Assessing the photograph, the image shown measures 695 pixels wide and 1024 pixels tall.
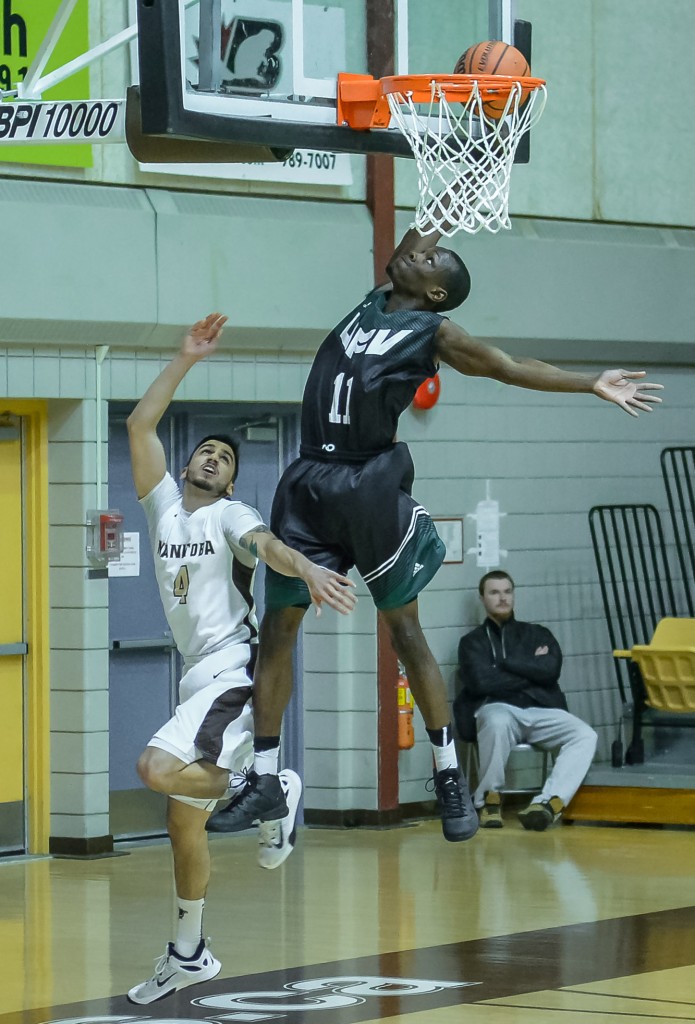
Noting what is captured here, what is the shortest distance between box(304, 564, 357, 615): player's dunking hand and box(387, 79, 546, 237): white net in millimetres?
1324

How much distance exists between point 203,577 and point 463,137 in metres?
1.84

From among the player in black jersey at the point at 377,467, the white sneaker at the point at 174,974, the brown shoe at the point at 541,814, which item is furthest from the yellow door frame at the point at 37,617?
the player in black jersey at the point at 377,467

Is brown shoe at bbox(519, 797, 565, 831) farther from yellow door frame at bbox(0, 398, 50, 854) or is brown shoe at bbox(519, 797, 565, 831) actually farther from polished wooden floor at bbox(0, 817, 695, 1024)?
yellow door frame at bbox(0, 398, 50, 854)

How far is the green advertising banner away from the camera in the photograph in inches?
388

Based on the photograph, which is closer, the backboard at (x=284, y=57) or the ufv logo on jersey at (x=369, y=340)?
the backboard at (x=284, y=57)

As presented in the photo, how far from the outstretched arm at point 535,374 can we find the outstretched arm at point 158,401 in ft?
3.02

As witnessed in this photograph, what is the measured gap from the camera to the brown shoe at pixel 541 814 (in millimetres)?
11500

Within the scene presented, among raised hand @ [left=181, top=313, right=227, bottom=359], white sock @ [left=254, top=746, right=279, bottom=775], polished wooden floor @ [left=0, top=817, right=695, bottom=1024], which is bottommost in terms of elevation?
polished wooden floor @ [left=0, top=817, right=695, bottom=1024]

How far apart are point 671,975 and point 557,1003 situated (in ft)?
2.35

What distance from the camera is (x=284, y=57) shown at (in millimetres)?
7086

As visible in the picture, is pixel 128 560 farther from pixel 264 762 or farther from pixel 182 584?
pixel 264 762

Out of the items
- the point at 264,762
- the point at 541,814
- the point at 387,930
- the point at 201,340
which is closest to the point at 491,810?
the point at 541,814

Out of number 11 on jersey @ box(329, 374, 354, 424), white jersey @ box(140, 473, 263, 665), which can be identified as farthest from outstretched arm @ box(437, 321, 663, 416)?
white jersey @ box(140, 473, 263, 665)

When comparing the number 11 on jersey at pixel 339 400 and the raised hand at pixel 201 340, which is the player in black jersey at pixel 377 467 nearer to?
the number 11 on jersey at pixel 339 400
